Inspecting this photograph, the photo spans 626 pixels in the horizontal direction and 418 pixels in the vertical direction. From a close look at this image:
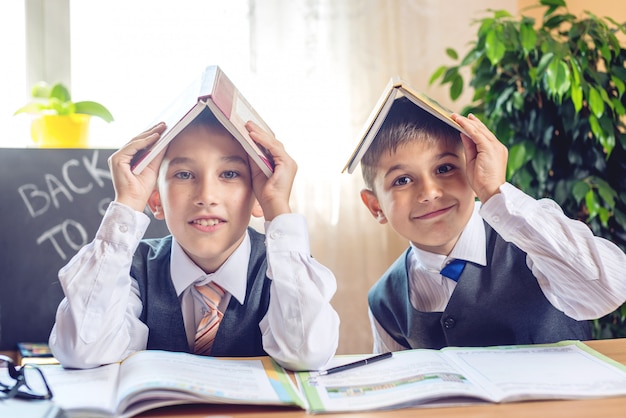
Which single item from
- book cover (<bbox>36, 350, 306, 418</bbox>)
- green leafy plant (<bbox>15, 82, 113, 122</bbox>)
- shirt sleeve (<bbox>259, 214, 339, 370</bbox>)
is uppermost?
green leafy plant (<bbox>15, 82, 113, 122</bbox>)

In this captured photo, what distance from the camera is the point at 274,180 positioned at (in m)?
1.08

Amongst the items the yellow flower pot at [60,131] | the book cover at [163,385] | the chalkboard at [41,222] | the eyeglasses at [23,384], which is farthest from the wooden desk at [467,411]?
the yellow flower pot at [60,131]

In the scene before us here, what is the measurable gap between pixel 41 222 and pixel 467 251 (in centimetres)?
Answer: 121

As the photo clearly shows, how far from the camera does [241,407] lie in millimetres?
839

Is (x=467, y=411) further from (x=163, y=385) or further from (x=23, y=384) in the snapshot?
(x=23, y=384)

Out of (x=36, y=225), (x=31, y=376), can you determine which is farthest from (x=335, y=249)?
(x=31, y=376)

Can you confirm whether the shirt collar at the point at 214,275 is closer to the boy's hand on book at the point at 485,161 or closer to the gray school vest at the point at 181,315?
the gray school vest at the point at 181,315

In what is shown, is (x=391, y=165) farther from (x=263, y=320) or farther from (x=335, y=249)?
(x=335, y=249)

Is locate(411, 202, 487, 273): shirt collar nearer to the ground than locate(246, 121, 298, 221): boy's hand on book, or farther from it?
nearer to the ground

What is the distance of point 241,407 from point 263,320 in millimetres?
268

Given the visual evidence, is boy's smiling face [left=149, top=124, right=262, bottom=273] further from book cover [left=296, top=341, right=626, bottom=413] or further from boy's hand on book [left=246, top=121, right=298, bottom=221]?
book cover [left=296, top=341, right=626, bottom=413]

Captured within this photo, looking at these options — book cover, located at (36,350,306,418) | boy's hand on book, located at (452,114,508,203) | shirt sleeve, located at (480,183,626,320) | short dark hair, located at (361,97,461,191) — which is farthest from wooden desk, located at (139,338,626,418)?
short dark hair, located at (361,97,461,191)

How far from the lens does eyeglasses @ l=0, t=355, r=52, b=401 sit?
0.80m

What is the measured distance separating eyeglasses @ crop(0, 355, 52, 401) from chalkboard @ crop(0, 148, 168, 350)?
0.91 metres
